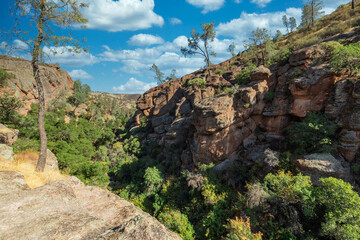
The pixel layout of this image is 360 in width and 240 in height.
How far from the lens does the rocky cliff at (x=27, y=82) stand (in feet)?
105

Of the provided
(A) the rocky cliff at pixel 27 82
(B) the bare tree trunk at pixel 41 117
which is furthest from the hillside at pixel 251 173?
(A) the rocky cliff at pixel 27 82

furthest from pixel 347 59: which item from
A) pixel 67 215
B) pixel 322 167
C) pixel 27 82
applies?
pixel 27 82

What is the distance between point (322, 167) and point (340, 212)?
3752 mm

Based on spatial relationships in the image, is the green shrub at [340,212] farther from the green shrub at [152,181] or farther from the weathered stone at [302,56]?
the green shrub at [152,181]

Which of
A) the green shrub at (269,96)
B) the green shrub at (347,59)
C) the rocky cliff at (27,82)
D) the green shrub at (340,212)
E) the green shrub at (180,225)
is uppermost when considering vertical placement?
the rocky cliff at (27,82)

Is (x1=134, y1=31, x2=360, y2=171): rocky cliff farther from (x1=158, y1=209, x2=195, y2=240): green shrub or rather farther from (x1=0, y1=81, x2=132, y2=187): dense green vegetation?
(x1=0, y1=81, x2=132, y2=187): dense green vegetation

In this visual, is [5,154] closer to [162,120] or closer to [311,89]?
[311,89]

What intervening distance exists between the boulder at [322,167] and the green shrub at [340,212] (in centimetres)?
242

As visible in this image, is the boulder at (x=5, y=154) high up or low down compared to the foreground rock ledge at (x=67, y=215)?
up

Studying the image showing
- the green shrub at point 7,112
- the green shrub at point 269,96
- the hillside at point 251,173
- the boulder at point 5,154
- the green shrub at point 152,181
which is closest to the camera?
the hillside at point 251,173

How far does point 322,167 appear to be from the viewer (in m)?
10.5

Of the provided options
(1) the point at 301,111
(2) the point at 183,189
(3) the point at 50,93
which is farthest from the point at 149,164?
Answer: (3) the point at 50,93

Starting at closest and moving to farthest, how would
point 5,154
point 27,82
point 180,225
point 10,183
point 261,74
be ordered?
point 10,183, point 5,154, point 180,225, point 261,74, point 27,82

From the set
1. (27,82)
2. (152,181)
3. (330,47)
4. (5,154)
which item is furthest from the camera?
(27,82)
